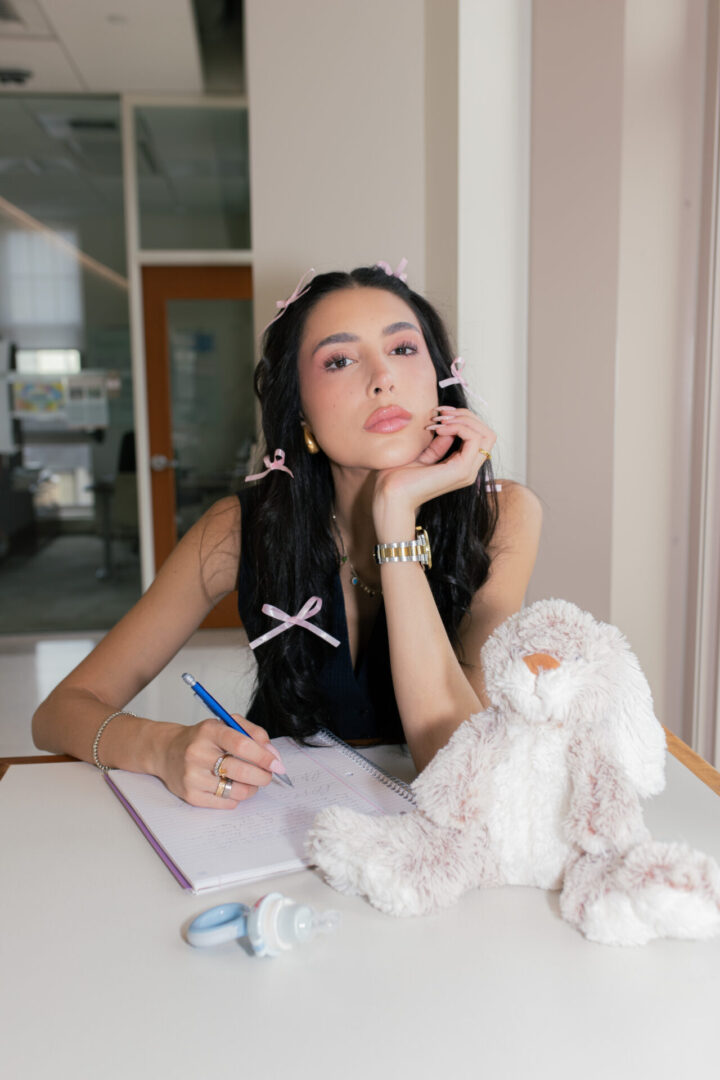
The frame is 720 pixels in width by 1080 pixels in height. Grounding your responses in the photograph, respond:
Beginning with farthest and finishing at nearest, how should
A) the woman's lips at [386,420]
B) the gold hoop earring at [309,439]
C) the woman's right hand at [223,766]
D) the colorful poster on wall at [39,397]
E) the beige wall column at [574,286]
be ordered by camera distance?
the colorful poster on wall at [39,397]
the beige wall column at [574,286]
the gold hoop earring at [309,439]
the woman's lips at [386,420]
the woman's right hand at [223,766]

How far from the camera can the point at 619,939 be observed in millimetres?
625

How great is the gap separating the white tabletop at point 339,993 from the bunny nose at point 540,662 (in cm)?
20

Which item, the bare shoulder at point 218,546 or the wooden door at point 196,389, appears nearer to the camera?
the bare shoulder at point 218,546

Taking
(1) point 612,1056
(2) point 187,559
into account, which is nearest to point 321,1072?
(1) point 612,1056

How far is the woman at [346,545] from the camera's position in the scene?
114 cm

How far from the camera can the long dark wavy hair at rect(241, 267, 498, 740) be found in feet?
4.46

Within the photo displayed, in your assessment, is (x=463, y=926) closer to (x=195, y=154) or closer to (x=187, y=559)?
(x=187, y=559)

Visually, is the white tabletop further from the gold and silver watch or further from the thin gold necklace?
the thin gold necklace

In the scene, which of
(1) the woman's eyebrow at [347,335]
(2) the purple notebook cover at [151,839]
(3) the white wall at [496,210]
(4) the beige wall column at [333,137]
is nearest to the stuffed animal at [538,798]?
(2) the purple notebook cover at [151,839]

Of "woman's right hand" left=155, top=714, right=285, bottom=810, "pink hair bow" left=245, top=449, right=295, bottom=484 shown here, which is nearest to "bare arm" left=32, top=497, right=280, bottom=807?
"woman's right hand" left=155, top=714, right=285, bottom=810

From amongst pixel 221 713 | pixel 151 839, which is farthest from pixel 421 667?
pixel 151 839

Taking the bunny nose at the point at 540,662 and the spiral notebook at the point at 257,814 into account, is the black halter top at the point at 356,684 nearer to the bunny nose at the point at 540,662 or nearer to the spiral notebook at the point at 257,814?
the spiral notebook at the point at 257,814

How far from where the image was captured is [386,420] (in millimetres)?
1245

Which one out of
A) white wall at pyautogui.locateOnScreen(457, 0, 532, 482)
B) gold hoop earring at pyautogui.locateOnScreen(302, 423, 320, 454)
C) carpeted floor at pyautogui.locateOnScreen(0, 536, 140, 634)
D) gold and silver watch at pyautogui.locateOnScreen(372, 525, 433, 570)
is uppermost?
white wall at pyautogui.locateOnScreen(457, 0, 532, 482)
